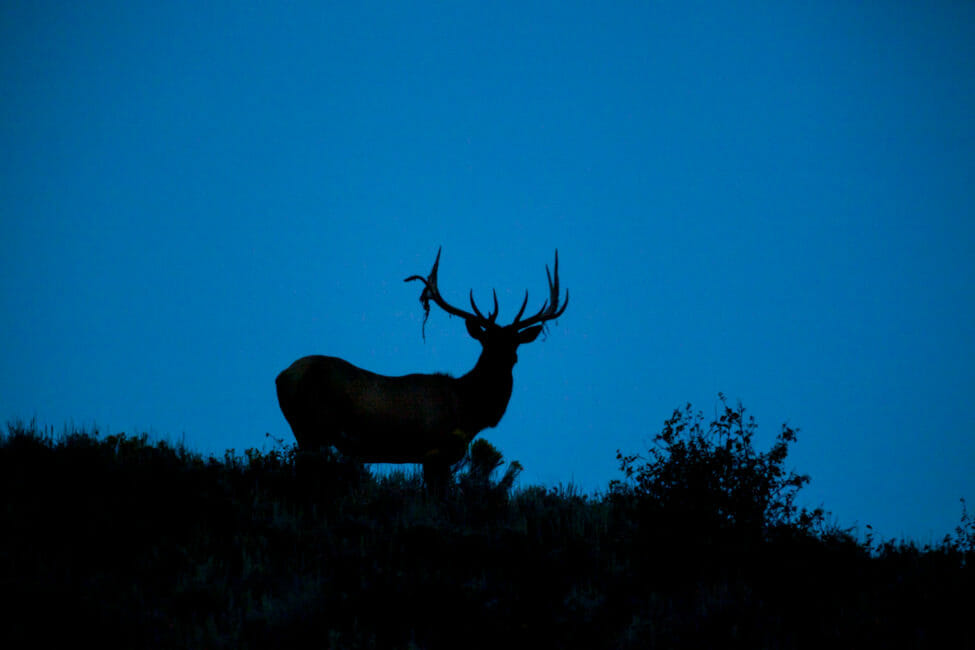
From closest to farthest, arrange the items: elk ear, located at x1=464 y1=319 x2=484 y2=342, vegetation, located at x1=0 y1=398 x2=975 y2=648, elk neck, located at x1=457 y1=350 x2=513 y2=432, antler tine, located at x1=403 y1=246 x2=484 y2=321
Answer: vegetation, located at x1=0 y1=398 x2=975 y2=648 < elk neck, located at x1=457 y1=350 x2=513 y2=432 < elk ear, located at x1=464 y1=319 x2=484 y2=342 < antler tine, located at x1=403 y1=246 x2=484 y2=321

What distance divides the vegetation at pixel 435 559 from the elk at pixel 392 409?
40cm

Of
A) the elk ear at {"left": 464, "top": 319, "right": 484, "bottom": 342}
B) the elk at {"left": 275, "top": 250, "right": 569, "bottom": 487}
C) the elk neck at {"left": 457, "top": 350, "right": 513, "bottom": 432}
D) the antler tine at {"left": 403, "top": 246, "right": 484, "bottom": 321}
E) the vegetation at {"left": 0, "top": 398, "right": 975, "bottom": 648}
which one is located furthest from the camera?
the antler tine at {"left": 403, "top": 246, "right": 484, "bottom": 321}

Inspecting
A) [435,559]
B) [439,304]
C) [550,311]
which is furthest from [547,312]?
[435,559]

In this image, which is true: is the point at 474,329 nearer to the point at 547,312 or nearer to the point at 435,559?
the point at 547,312

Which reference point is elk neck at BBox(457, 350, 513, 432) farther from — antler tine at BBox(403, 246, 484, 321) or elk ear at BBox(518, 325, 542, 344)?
antler tine at BBox(403, 246, 484, 321)

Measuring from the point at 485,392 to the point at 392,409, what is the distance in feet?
4.39

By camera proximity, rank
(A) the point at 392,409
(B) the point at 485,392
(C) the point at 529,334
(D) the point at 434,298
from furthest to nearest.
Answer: (D) the point at 434,298
(C) the point at 529,334
(B) the point at 485,392
(A) the point at 392,409

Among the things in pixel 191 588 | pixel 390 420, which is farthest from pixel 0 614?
pixel 390 420

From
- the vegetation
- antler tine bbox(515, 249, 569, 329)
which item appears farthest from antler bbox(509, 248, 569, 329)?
the vegetation

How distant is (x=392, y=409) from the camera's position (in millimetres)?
10211

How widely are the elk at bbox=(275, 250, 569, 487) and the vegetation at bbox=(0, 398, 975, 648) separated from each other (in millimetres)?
401

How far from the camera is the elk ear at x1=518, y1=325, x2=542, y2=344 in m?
11.5

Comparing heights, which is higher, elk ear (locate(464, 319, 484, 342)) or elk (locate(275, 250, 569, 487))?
elk ear (locate(464, 319, 484, 342))

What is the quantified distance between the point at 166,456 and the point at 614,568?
4.77 metres
